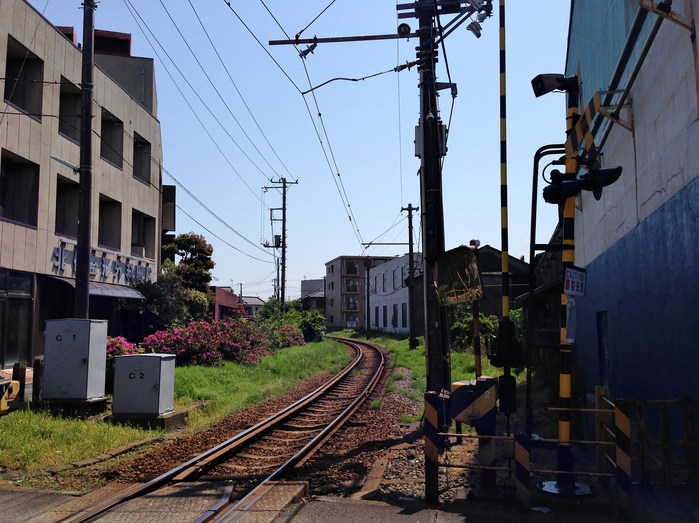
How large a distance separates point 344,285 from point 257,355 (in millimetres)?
61849

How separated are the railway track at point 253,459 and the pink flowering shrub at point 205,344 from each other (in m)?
6.34

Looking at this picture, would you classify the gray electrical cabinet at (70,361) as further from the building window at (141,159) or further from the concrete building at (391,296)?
the concrete building at (391,296)

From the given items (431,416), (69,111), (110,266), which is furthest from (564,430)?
(69,111)

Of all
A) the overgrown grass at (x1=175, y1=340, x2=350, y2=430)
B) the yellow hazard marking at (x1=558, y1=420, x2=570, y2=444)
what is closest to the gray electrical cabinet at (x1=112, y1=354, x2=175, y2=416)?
the overgrown grass at (x1=175, y1=340, x2=350, y2=430)

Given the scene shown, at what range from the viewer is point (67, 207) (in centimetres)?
2173

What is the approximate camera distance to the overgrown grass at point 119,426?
8.32 meters

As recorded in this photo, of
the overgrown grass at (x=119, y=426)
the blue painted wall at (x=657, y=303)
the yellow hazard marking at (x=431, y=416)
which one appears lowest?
the overgrown grass at (x=119, y=426)

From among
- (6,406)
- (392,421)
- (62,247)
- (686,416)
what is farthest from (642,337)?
(62,247)

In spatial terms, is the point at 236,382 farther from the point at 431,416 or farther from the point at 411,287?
the point at 411,287

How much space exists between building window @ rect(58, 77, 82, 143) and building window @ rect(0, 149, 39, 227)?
99.8 inches

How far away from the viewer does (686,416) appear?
5.78m

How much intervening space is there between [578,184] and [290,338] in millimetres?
33348

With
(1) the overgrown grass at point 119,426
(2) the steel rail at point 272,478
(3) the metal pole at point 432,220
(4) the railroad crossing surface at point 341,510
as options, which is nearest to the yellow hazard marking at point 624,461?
(4) the railroad crossing surface at point 341,510

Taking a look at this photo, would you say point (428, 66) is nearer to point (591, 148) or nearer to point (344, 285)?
point (591, 148)
